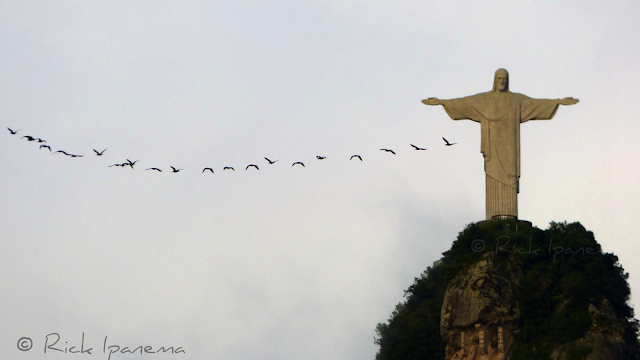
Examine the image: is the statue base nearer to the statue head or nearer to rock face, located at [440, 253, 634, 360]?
rock face, located at [440, 253, 634, 360]

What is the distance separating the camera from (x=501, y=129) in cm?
5094

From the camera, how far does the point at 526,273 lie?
47844 millimetres

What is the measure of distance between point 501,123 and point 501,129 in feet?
0.89

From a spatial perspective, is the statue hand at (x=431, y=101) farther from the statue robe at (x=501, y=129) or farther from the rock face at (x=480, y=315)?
the rock face at (x=480, y=315)

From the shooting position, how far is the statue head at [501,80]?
51500 millimetres

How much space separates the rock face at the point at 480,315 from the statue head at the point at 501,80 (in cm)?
794

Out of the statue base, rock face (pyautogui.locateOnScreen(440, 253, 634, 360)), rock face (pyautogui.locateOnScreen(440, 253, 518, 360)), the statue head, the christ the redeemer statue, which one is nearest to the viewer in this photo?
rock face (pyautogui.locateOnScreen(440, 253, 634, 360))

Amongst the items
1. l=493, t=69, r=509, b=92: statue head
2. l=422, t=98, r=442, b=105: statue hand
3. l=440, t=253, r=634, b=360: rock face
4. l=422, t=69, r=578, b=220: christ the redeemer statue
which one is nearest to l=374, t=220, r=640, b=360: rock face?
l=440, t=253, r=634, b=360: rock face

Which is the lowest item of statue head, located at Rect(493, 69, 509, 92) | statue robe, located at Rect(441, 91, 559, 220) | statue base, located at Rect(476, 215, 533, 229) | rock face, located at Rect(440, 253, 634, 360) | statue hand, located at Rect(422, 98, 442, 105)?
rock face, located at Rect(440, 253, 634, 360)

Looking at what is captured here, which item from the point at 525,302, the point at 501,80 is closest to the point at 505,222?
the point at 525,302

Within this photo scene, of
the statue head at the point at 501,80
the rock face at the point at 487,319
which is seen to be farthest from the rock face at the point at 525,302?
the statue head at the point at 501,80

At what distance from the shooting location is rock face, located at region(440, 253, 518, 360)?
46.8m

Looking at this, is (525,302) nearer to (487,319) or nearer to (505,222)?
(487,319)

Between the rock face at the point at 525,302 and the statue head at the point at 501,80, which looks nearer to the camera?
the rock face at the point at 525,302
